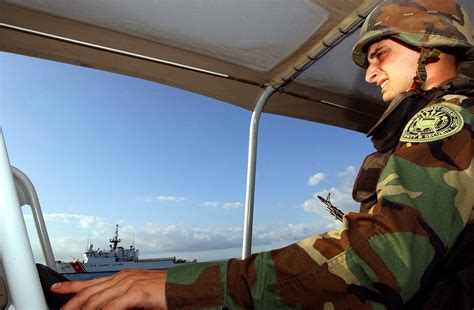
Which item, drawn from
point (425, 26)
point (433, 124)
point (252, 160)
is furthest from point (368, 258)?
point (252, 160)

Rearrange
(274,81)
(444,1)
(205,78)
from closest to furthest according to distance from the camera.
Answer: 1. (444,1)
2. (205,78)
3. (274,81)

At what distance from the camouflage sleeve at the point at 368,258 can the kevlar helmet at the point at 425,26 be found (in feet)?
2.04

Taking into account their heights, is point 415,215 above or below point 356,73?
below

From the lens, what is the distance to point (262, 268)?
0.87 meters

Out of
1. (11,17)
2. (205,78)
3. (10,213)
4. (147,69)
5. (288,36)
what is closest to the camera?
(10,213)

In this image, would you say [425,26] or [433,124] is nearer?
[433,124]

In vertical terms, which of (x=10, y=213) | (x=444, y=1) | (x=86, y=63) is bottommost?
(x=10, y=213)

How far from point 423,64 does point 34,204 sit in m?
1.69

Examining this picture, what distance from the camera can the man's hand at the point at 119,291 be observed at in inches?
33.1

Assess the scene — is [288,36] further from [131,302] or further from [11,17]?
[131,302]

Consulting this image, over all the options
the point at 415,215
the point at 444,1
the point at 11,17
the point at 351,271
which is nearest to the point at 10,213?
the point at 351,271

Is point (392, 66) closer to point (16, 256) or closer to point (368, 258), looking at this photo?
point (368, 258)

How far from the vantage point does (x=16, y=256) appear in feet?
2.45

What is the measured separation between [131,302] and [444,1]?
1.57m
